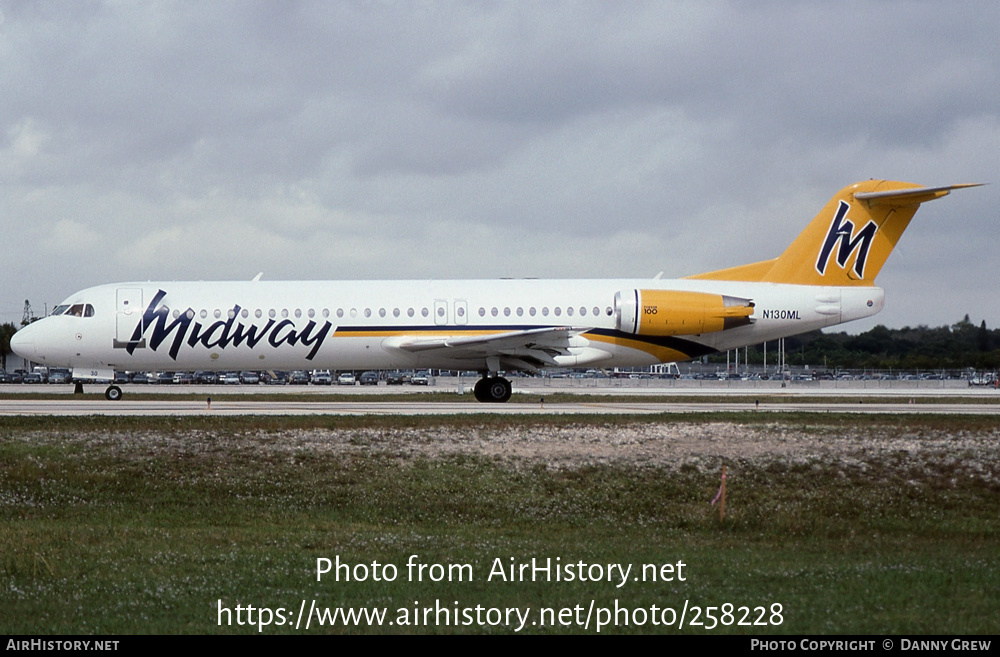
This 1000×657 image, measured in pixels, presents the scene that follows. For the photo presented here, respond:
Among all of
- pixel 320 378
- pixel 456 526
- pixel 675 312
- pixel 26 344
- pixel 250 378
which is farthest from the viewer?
pixel 250 378

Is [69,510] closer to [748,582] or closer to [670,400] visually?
[748,582]

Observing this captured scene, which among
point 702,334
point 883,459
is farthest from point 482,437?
point 702,334

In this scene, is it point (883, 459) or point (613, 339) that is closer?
point (883, 459)

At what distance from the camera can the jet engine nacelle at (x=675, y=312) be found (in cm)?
3303

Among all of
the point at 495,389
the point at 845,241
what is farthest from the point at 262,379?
the point at 845,241

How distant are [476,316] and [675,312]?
265 inches

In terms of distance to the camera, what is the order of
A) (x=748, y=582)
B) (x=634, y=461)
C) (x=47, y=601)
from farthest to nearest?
(x=634, y=461)
(x=748, y=582)
(x=47, y=601)

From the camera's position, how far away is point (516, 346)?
3253cm

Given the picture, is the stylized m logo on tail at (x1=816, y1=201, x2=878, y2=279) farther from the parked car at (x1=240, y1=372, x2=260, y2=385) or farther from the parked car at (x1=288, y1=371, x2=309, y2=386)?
the parked car at (x1=240, y1=372, x2=260, y2=385)

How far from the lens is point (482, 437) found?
69.6 feet

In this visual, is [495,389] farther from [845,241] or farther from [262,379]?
[262,379]

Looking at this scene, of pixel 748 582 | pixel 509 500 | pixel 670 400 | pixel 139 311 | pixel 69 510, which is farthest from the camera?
pixel 670 400

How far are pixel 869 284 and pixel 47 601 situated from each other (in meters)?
31.2

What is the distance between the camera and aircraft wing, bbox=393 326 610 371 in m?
31.9
